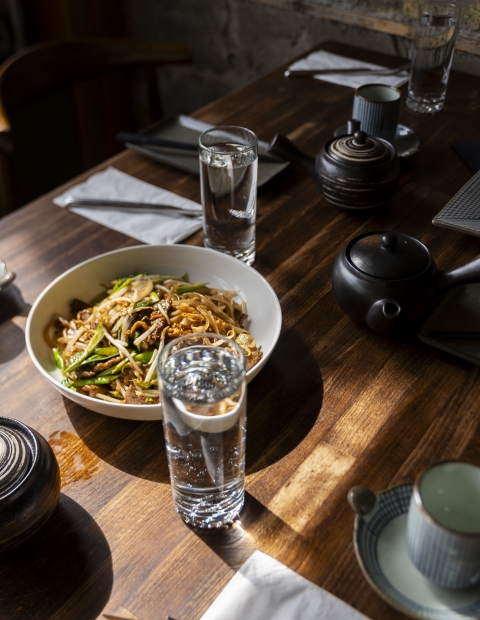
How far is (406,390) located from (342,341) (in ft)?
0.48

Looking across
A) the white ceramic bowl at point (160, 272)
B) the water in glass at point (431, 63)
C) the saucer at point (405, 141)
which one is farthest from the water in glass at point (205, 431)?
the water in glass at point (431, 63)

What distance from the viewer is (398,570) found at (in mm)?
682

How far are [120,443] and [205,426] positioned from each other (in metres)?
0.26

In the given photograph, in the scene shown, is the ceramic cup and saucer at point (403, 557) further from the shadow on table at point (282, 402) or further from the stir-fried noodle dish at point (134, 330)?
the stir-fried noodle dish at point (134, 330)

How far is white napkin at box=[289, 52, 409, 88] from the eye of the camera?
183cm

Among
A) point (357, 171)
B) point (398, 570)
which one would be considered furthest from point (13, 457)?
point (357, 171)

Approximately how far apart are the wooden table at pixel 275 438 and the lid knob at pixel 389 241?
16 centimetres

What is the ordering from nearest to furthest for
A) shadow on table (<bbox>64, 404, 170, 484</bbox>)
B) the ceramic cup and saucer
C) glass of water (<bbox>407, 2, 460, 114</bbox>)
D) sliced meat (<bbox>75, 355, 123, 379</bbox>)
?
the ceramic cup and saucer → shadow on table (<bbox>64, 404, 170, 484</bbox>) → sliced meat (<bbox>75, 355, 123, 379</bbox>) → glass of water (<bbox>407, 2, 460, 114</bbox>)

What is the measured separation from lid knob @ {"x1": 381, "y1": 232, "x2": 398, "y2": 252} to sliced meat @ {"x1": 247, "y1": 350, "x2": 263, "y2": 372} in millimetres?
267

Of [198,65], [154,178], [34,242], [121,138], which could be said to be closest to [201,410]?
[34,242]

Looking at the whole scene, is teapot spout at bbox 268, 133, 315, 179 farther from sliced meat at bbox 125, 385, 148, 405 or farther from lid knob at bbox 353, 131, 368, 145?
sliced meat at bbox 125, 385, 148, 405

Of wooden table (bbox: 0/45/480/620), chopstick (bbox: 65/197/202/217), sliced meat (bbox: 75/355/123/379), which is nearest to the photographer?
wooden table (bbox: 0/45/480/620)

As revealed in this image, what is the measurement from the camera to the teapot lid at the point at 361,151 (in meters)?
1.26

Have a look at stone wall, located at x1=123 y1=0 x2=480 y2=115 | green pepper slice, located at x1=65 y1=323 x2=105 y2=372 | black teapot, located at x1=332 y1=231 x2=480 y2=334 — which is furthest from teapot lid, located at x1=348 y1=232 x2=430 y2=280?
stone wall, located at x1=123 y1=0 x2=480 y2=115
